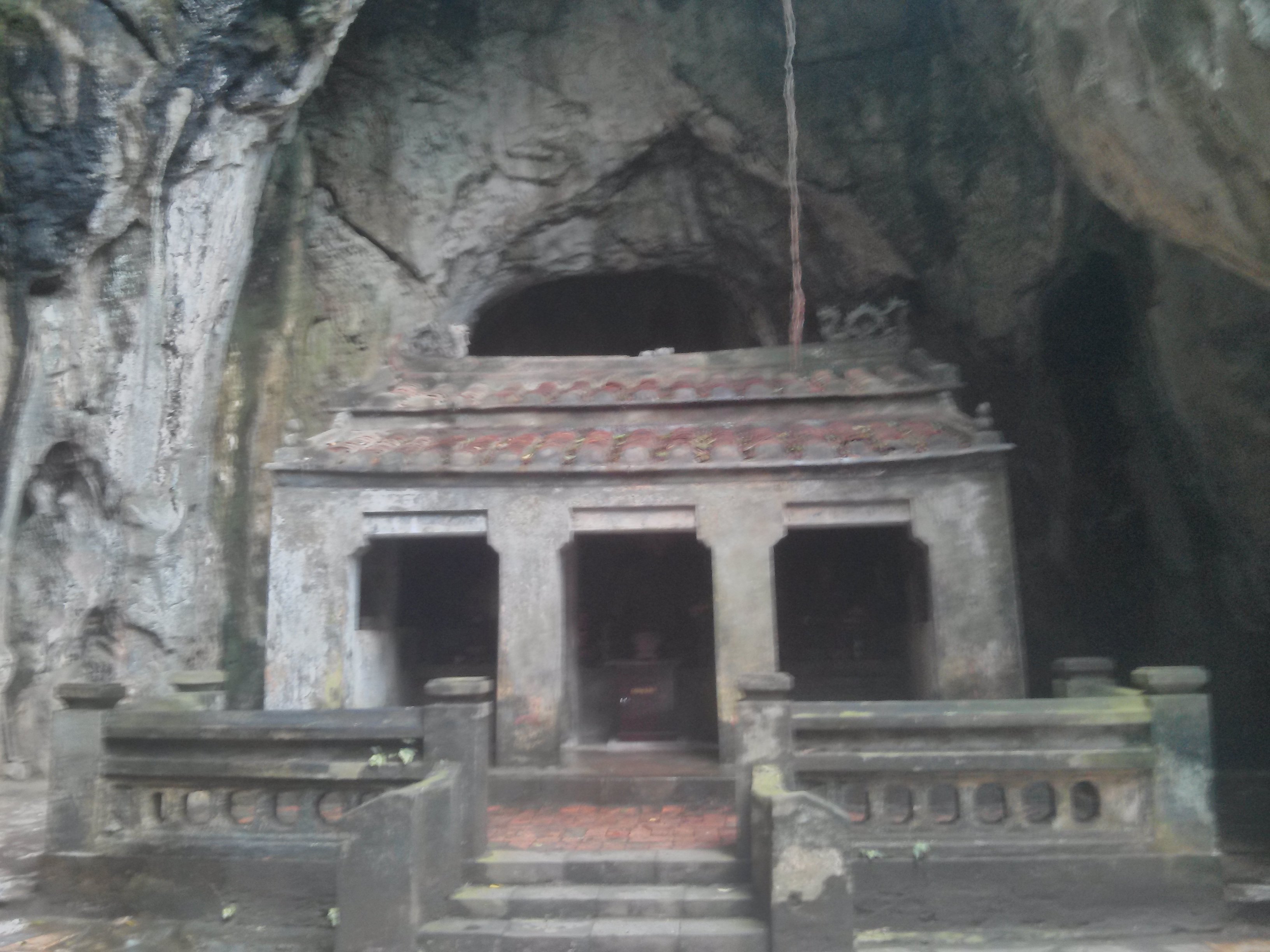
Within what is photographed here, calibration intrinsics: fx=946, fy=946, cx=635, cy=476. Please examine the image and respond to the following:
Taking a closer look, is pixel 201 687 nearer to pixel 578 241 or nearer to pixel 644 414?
pixel 644 414

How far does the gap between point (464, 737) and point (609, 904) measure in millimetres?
1326

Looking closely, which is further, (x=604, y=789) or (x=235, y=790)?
Answer: (x=604, y=789)

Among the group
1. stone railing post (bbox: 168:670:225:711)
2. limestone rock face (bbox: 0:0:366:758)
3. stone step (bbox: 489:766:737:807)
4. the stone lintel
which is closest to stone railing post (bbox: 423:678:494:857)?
the stone lintel

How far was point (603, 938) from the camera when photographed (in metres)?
5.27

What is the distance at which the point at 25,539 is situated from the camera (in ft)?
27.8

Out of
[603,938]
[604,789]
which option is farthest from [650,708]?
[603,938]

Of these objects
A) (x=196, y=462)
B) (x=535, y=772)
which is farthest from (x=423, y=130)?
(x=535, y=772)

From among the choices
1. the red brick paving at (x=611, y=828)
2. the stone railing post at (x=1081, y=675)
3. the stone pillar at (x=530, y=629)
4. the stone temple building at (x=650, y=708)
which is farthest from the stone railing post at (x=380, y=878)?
the stone railing post at (x=1081, y=675)

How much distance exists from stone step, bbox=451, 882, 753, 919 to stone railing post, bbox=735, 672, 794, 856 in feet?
1.32

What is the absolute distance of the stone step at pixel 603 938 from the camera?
5195 millimetres

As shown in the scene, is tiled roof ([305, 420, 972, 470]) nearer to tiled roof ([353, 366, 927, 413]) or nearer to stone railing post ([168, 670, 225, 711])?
tiled roof ([353, 366, 927, 413])

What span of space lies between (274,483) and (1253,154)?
7424 millimetres

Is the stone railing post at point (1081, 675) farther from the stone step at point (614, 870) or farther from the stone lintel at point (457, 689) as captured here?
the stone lintel at point (457, 689)

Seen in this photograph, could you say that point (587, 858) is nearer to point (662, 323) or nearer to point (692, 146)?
point (692, 146)
